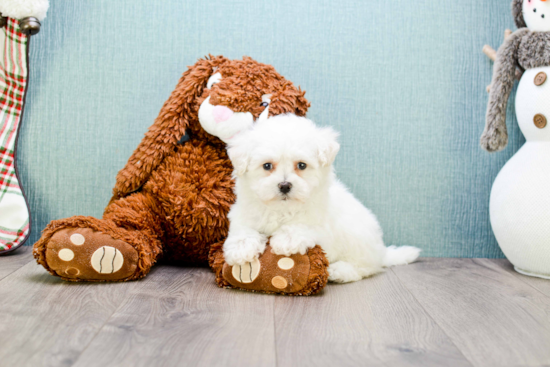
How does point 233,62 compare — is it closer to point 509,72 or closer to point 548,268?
point 509,72

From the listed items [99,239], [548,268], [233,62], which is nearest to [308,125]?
[233,62]

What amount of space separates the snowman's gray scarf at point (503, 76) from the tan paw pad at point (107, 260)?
131 centimetres

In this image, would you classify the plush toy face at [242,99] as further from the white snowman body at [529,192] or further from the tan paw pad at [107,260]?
the white snowman body at [529,192]

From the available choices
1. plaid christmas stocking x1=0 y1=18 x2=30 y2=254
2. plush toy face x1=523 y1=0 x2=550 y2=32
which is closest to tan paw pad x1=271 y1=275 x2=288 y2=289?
plaid christmas stocking x1=0 y1=18 x2=30 y2=254

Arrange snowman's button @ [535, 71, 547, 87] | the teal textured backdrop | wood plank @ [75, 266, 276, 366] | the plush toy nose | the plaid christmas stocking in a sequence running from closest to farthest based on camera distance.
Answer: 1. wood plank @ [75, 266, 276, 366]
2. the plush toy nose
3. snowman's button @ [535, 71, 547, 87]
4. the plaid christmas stocking
5. the teal textured backdrop

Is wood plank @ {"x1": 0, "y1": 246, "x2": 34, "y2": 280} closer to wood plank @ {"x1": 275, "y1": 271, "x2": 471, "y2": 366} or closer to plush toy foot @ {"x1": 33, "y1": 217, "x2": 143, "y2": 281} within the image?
plush toy foot @ {"x1": 33, "y1": 217, "x2": 143, "y2": 281}

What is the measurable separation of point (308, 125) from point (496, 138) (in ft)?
2.50

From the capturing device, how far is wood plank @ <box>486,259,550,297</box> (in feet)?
5.09

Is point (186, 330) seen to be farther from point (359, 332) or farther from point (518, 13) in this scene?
point (518, 13)

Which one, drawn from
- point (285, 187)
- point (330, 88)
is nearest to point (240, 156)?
point (285, 187)

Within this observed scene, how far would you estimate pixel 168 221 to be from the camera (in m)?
1.63

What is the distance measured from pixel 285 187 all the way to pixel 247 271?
271mm

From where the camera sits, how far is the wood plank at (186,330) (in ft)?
3.08

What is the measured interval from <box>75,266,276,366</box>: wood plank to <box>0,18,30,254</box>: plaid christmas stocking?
67cm
